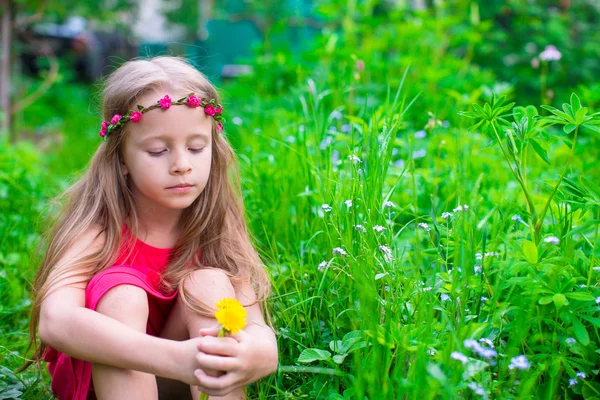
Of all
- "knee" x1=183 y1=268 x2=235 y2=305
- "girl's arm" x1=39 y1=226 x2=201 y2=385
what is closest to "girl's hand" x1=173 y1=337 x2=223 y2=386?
"girl's arm" x1=39 y1=226 x2=201 y2=385

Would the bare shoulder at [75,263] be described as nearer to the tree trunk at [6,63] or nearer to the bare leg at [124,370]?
the bare leg at [124,370]

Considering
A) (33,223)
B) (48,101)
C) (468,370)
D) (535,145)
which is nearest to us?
(468,370)

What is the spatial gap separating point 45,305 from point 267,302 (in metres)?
0.57

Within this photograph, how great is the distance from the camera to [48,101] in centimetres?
805

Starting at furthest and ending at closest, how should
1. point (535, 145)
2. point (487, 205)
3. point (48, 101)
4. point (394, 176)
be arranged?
point (48, 101) < point (394, 176) < point (487, 205) < point (535, 145)

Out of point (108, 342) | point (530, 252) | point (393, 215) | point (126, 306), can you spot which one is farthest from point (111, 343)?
point (393, 215)

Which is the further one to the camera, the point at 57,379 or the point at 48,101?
the point at 48,101

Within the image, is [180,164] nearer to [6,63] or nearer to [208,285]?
[208,285]

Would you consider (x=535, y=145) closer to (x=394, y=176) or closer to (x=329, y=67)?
(x=394, y=176)

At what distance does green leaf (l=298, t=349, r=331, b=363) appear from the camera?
154 cm

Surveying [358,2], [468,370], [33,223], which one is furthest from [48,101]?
[468,370]

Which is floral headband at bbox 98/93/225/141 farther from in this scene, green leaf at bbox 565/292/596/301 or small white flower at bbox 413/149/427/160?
small white flower at bbox 413/149/427/160

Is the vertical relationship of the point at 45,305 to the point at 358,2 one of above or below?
below

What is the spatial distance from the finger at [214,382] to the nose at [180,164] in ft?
1.65
